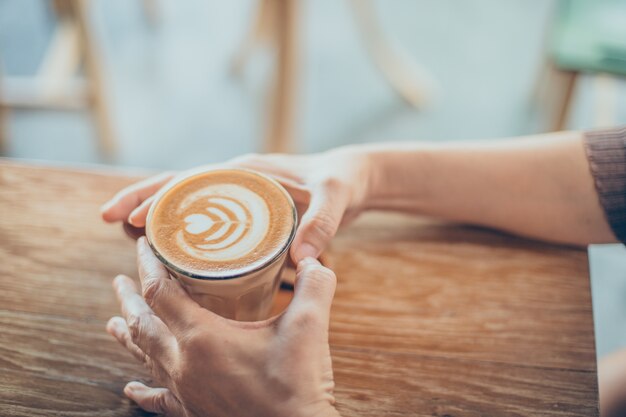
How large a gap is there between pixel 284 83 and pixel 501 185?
100 cm

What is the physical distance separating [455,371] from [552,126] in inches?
55.7

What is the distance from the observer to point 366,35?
227cm

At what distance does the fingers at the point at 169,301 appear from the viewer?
24.4 inches

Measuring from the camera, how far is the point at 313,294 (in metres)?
0.64

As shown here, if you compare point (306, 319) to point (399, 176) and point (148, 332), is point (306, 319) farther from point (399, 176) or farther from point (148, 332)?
point (399, 176)

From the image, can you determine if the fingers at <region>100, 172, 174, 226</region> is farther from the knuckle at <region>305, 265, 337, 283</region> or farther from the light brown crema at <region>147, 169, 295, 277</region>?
the knuckle at <region>305, 265, 337, 283</region>

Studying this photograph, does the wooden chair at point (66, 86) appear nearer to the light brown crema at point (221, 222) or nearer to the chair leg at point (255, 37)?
the chair leg at point (255, 37)

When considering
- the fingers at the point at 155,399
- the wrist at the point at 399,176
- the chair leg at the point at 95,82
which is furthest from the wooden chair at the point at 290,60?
the fingers at the point at 155,399

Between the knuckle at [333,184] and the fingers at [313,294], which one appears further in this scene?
the knuckle at [333,184]

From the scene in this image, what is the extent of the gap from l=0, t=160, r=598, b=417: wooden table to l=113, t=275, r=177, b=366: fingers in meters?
0.09

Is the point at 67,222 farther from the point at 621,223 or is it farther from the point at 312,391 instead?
the point at 621,223

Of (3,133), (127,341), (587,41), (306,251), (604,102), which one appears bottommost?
(3,133)

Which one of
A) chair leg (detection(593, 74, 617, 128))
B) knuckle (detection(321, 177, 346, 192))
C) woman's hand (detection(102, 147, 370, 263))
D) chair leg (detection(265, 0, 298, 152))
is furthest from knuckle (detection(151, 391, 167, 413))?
chair leg (detection(593, 74, 617, 128))

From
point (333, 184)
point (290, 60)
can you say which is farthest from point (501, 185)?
point (290, 60)
